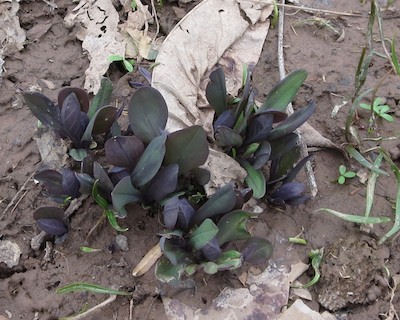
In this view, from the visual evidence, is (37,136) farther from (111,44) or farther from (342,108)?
(342,108)

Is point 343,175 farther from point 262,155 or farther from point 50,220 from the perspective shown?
point 50,220

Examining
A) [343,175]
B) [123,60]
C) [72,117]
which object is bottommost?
[343,175]

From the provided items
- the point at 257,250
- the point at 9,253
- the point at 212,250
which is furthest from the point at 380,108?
the point at 9,253

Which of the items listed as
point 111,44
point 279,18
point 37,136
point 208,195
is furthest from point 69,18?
point 208,195

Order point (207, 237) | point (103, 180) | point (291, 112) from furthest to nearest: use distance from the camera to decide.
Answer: point (291, 112) < point (103, 180) < point (207, 237)

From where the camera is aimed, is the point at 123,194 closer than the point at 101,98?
Yes

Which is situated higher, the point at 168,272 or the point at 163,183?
the point at 163,183

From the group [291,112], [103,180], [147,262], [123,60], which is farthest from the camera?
[123,60]
